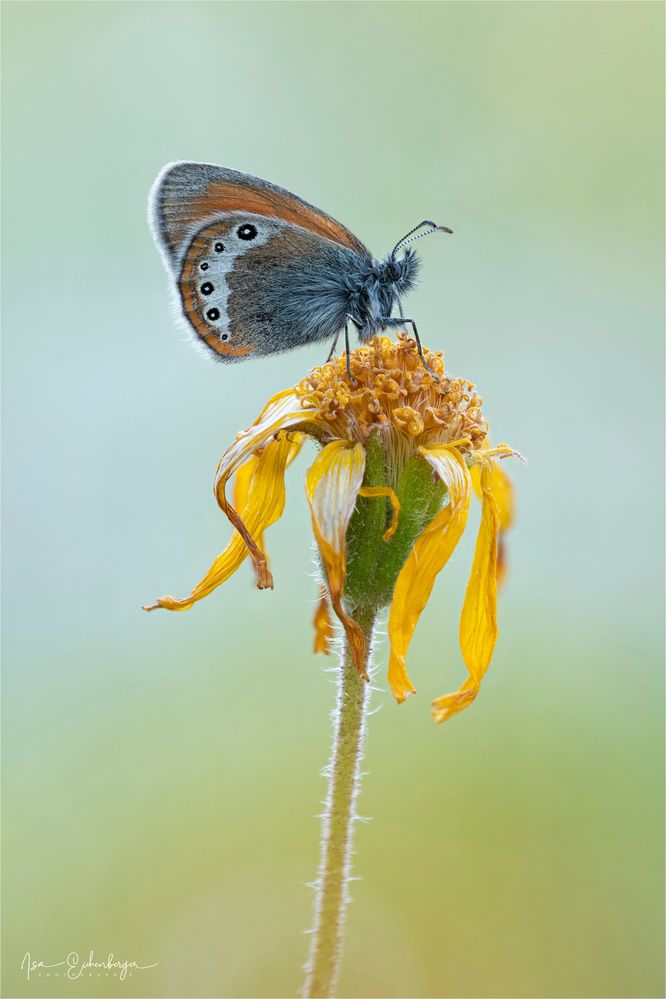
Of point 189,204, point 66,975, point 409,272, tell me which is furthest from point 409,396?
point 66,975

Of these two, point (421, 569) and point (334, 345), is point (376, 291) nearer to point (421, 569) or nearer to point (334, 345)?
point (334, 345)

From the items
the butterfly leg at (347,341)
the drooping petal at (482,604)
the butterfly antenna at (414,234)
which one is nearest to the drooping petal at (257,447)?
the butterfly leg at (347,341)

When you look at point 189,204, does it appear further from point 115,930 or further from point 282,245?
point 115,930

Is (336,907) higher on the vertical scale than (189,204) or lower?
lower

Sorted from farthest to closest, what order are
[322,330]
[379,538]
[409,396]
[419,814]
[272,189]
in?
[419,814] → [322,330] → [272,189] → [409,396] → [379,538]

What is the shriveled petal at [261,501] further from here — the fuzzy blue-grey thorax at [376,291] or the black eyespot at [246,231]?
the black eyespot at [246,231]

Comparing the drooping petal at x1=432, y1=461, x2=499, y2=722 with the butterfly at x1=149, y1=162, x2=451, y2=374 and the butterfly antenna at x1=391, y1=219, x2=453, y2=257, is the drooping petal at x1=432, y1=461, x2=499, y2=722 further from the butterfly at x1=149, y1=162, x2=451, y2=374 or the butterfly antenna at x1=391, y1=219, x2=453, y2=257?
the butterfly antenna at x1=391, y1=219, x2=453, y2=257
